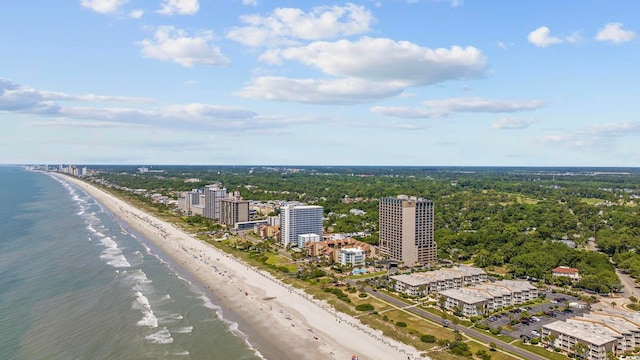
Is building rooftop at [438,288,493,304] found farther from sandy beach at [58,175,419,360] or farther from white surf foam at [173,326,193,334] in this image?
white surf foam at [173,326,193,334]

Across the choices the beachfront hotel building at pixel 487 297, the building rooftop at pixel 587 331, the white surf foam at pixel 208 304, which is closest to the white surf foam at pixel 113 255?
the white surf foam at pixel 208 304

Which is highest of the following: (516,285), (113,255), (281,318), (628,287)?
(516,285)

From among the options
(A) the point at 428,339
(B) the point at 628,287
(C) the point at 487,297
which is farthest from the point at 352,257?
(B) the point at 628,287

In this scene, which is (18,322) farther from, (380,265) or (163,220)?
(163,220)

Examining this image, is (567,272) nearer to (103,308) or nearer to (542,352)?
(542,352)

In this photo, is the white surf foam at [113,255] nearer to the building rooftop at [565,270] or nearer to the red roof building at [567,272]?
the red roof building at [567,272]
